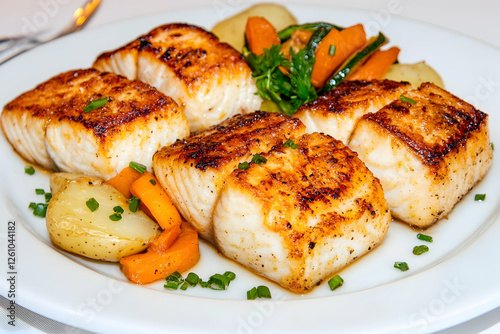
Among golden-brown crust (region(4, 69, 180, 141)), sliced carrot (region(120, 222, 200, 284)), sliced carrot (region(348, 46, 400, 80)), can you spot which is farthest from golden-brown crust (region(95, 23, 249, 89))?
sliced carrot (region(120, 222, 200, 284))

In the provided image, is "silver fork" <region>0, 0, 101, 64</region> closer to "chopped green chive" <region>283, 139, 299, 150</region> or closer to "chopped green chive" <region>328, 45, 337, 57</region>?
"chopped green chive" <region>328, 45, 337, 57</region>

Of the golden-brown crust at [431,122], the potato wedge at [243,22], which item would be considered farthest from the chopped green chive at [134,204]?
the potato wedge at [243,22]

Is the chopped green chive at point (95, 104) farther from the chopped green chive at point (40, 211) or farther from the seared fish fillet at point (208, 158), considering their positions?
the chopped green chive at point (40, 211)

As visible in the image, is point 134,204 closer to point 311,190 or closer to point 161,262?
point 161,262

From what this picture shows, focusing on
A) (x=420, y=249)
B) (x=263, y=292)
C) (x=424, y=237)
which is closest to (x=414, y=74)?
(x=424, y=237)

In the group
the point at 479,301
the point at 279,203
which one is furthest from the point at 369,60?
the point at 479,301

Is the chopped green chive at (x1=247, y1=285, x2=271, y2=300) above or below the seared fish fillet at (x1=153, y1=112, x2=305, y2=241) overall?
below

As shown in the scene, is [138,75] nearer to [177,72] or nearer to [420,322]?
[177,72]
